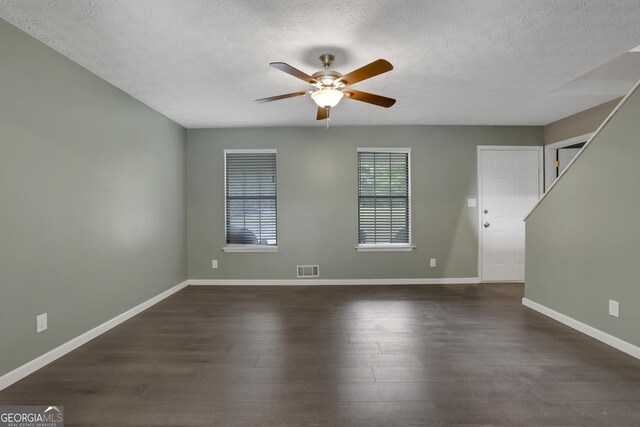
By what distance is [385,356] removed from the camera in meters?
2.42

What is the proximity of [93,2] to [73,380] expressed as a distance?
245cm

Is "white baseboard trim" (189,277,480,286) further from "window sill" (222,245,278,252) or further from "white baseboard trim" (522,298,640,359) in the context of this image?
"white baseboard trim" (522,298,640,359)

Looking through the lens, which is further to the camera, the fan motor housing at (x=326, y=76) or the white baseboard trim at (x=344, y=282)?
the white baseboard trim at (x=344, y=282)

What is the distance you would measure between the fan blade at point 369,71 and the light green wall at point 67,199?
226 centimetres

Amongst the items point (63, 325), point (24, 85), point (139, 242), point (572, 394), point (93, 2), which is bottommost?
point (572, 394)

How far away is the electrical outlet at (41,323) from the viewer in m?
2.27

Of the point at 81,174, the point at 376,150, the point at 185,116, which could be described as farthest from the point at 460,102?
the point at 81,174

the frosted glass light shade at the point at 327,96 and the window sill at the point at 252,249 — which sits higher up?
the frosted glass light shade at the point at 327,96

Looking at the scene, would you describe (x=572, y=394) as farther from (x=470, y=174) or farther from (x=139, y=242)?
(x=139, y=242)

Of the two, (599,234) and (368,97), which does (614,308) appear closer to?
(599,234)

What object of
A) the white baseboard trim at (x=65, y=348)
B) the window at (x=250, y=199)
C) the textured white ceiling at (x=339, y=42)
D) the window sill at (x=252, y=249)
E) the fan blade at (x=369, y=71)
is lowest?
the white baseboard trim at (x=65, y=348)

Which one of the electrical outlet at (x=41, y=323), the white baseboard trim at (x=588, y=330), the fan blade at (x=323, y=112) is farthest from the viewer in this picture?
the fan blade at (x=323, y=112)

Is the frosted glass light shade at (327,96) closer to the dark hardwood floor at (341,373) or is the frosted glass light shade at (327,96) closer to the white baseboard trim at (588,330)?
the dark hardwood floor at (341,373)

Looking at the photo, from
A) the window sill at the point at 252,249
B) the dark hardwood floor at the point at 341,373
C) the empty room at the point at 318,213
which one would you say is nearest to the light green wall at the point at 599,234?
the empty room at the point at 318,213
